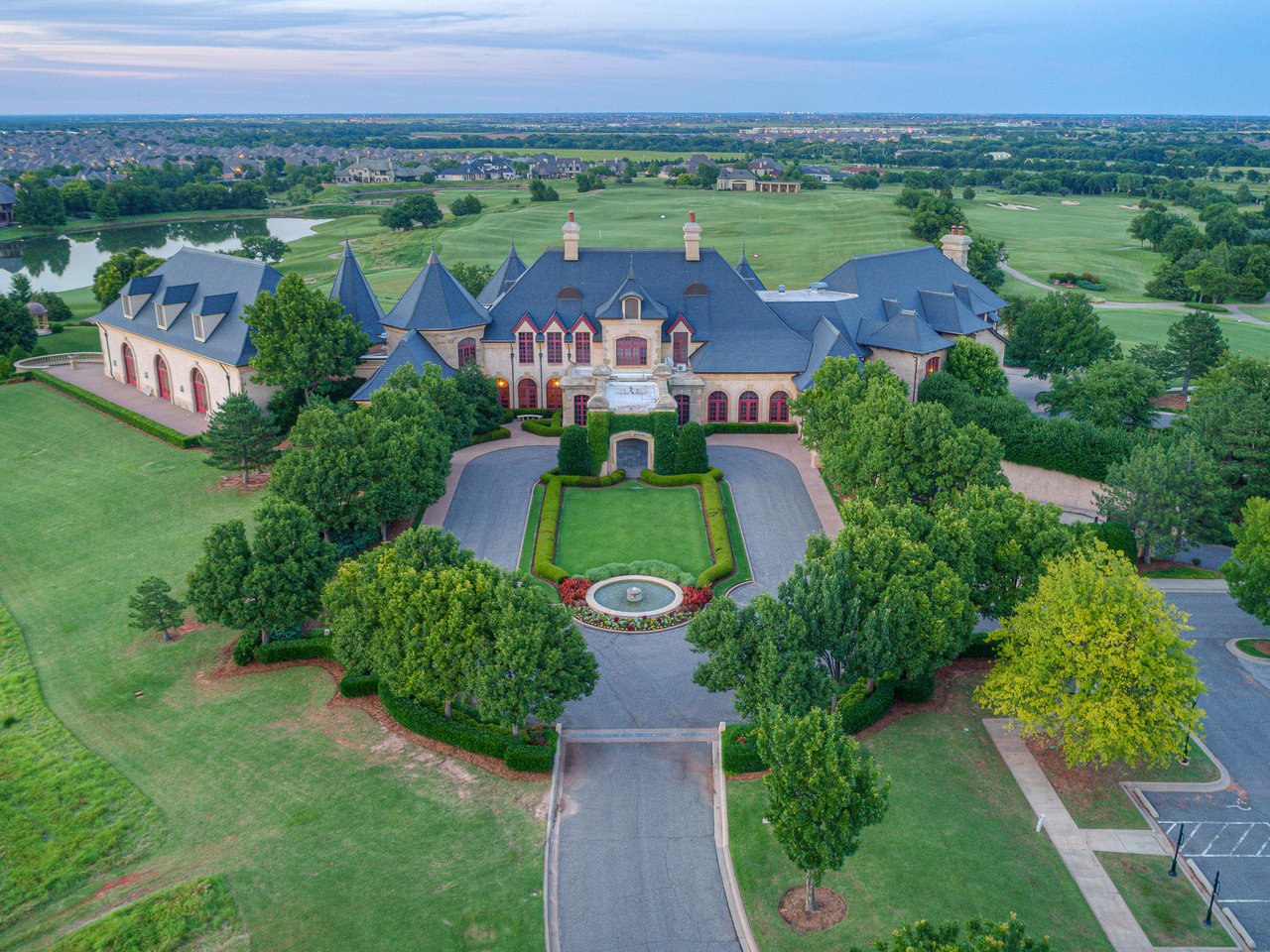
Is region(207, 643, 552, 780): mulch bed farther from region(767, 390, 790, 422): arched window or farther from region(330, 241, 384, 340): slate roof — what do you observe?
region(767, 390, 790, 422): arched window

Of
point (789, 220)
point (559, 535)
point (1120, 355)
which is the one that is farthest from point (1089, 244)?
point (559, 535)

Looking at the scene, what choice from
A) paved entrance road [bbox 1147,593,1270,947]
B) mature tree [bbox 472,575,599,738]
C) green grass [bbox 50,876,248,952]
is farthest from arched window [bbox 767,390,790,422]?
green grass [bbox 50,876,248,952]

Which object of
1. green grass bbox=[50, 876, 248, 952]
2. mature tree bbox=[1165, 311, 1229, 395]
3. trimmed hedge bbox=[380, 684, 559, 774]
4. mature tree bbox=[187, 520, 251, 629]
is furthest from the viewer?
mature tree bbox=[1165, 311, 1229, 395]

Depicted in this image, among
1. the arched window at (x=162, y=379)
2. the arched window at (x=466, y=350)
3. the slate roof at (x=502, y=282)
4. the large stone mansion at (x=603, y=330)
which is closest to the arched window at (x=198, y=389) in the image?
the large stone mansion at (x=603, y=330)

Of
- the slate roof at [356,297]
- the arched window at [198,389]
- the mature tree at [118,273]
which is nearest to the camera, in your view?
the arched window at [198,389]

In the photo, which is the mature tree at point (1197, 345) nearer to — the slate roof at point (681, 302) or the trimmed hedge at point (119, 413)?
the slate roof at point (681, 302)

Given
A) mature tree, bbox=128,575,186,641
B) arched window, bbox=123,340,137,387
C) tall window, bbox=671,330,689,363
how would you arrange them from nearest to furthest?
mature tree, bbox=128,575,186,641 < tall window, bbox=671,330,689,363 < arched window, bbox=123,340,137,387

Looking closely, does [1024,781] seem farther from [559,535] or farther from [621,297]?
[621,297]
